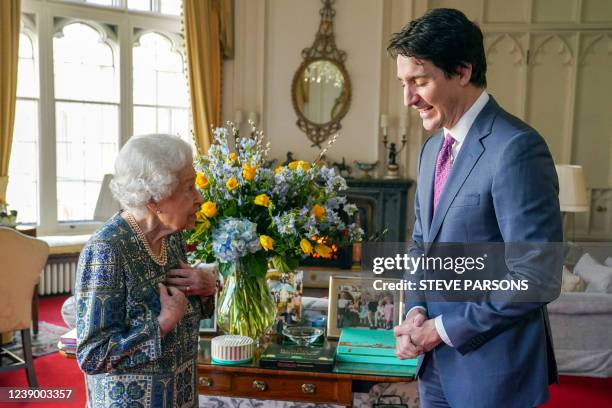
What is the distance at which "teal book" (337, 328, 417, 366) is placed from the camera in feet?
6.08

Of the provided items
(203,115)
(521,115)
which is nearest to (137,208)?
(203,115)

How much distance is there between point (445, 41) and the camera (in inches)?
50.5

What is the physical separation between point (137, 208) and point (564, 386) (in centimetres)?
326

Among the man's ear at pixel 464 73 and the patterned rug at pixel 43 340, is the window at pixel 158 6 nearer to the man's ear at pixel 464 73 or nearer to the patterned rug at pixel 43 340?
the patterned rug at pixel 43 340

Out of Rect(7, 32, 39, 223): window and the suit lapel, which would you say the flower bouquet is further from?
Rect(7, 32, 39, 223): window

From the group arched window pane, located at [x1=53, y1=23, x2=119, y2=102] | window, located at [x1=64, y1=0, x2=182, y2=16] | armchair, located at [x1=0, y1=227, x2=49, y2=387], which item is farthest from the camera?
window, located at [x1=64, y1=0, x2=182, y2=16]

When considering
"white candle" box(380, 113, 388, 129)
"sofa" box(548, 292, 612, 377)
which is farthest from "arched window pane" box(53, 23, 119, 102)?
"sofa" box(548, 292, 612, 377)

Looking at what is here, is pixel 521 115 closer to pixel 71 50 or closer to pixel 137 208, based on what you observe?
pixel 71 50

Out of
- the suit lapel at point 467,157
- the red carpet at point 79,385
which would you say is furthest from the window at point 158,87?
the suit lapel at point 467,157

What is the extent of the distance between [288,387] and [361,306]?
421 millimetres

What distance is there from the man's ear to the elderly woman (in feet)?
2.37

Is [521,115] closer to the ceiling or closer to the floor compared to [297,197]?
closer to the ceiling

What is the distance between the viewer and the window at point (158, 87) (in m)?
6.39

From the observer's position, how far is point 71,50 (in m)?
5.90
